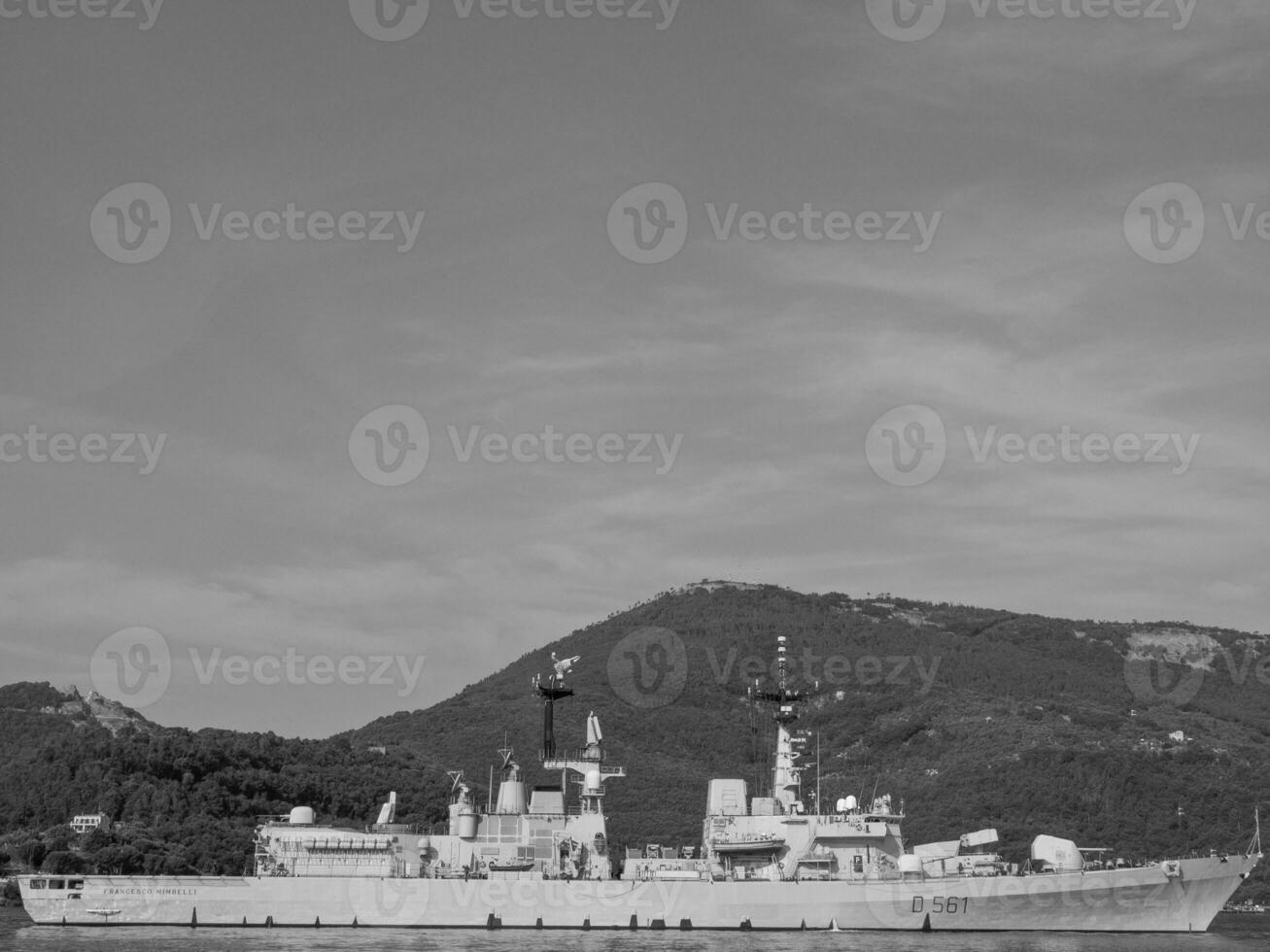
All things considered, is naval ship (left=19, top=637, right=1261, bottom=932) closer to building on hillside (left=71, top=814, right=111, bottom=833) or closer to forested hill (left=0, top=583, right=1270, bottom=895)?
forested hill (left=0, top=583, right=1270, bottom=895)

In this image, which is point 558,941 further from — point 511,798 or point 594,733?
point 594,733

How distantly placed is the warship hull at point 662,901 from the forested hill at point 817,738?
25.3ft

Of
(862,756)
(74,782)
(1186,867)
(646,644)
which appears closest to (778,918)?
(1186,867)

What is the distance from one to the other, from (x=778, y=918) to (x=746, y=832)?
3313 millimetres

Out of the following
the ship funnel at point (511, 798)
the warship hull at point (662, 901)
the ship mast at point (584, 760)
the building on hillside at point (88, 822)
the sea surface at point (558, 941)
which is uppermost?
the ship mast at point (584, 760)

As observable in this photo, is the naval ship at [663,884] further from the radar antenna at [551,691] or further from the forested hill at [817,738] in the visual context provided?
the forested hill at [817,738]

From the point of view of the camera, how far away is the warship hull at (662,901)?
147ft

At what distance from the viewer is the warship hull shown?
4491 cm

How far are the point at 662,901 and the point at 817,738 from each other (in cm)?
6584

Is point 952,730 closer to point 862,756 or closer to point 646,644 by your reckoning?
point 862,756

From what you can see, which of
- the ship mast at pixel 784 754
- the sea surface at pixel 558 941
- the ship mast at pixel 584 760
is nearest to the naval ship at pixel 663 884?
the ship mast at pixel 784 754

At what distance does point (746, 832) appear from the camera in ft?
155

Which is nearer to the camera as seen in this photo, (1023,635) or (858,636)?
(858,636)

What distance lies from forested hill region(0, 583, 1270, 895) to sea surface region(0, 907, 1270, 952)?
9845 mm
